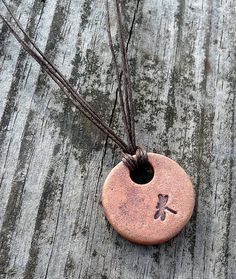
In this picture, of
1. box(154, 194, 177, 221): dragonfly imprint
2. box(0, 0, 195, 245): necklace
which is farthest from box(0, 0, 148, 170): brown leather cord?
box(154, 194, 177, 221): dragonfly imprint

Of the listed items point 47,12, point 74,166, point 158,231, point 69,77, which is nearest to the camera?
point 158,231

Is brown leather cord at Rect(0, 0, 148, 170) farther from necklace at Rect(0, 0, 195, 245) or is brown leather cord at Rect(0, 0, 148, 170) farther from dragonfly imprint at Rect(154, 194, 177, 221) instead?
dragonfly imprint at Rect(154, 194, 177, 221)

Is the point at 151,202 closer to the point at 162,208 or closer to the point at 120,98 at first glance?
the point at 162,208

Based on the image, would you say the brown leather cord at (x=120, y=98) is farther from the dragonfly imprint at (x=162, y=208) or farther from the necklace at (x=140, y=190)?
the dragonfly imprint at (x=162, y=208)

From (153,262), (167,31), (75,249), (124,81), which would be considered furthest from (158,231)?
(167,31)

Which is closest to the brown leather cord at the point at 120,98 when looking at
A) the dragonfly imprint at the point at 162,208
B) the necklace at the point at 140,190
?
the necklace at the point at 140,190

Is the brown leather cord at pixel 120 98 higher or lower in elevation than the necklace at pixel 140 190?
higher

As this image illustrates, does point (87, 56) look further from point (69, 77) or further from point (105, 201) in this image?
point (105, 201)
